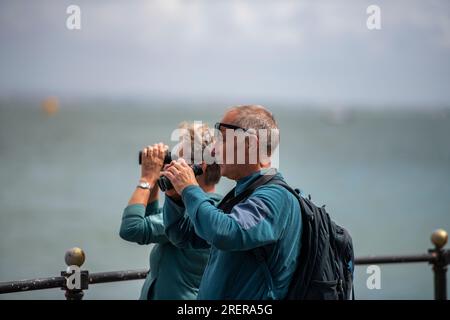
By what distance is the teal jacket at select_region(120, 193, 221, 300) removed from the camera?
4223 mm

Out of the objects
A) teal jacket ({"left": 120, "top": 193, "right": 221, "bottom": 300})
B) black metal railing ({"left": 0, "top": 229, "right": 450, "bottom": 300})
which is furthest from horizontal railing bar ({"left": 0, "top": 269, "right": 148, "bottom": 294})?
teal jacket ({"left": 120, "top": 193, "right": 221, "bottom": 300})

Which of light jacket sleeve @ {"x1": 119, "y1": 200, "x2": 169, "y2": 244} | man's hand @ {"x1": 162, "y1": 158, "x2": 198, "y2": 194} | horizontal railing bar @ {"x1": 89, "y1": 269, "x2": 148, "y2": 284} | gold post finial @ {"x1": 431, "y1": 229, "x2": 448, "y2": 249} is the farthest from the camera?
gold post finial @ {"x1": 431, "y1": 229, "x2": 448, "y2": 249}

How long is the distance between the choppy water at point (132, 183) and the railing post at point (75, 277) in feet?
8.58

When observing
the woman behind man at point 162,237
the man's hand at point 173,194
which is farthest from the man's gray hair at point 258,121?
the woman behind man at point 162,237

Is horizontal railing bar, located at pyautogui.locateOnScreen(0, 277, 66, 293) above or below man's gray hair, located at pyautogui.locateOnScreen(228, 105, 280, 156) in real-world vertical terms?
below

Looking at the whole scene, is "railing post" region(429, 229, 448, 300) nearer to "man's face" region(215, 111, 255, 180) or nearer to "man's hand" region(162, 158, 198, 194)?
"man's face" region(215, 111, 255, 180)

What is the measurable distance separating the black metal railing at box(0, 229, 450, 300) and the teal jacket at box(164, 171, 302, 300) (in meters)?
1.37

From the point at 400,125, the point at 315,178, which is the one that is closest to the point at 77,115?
the point at 400,125

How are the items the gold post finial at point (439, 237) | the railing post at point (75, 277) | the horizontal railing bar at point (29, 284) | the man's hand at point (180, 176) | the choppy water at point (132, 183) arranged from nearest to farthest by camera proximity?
the man's hand at point (180, 176) < the horizontal railing bar at point (29, 284) < the railing post at point (75, 277) < the gold post finial at point (439, 237) < the choppy water at point (132, 183)

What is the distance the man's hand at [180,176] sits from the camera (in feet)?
11.3

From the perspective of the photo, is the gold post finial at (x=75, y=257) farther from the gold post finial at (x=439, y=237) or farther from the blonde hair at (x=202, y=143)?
the gold post finial at (x=439, y=237)
